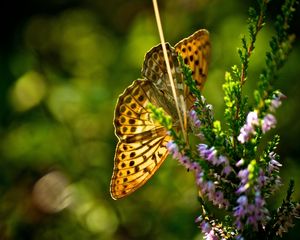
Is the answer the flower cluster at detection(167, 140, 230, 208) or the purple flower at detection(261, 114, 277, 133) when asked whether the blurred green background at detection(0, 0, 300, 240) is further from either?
the purple flower at detection(261, 114, 277, 133)

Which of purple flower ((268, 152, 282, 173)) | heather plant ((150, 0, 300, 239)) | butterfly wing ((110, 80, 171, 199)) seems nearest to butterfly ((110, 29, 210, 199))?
butterfly wing ((110, 80, 171, 199))

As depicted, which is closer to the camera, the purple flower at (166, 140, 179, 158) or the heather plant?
the heather plant

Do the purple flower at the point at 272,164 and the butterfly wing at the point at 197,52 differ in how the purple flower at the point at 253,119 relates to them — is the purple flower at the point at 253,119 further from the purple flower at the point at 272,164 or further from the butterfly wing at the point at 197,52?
the butterfly wing at the point at 197,52

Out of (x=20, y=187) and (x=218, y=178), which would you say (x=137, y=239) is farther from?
(x=218, y=178)

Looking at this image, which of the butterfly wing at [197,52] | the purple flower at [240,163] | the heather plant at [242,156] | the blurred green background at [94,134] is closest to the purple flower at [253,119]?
the heather plant at [242,156]

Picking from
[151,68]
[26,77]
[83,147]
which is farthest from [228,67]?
[151,68]

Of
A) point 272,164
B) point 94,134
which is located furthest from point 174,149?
point 94,134

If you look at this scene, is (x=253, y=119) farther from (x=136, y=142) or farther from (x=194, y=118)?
(x=136, y=142)
